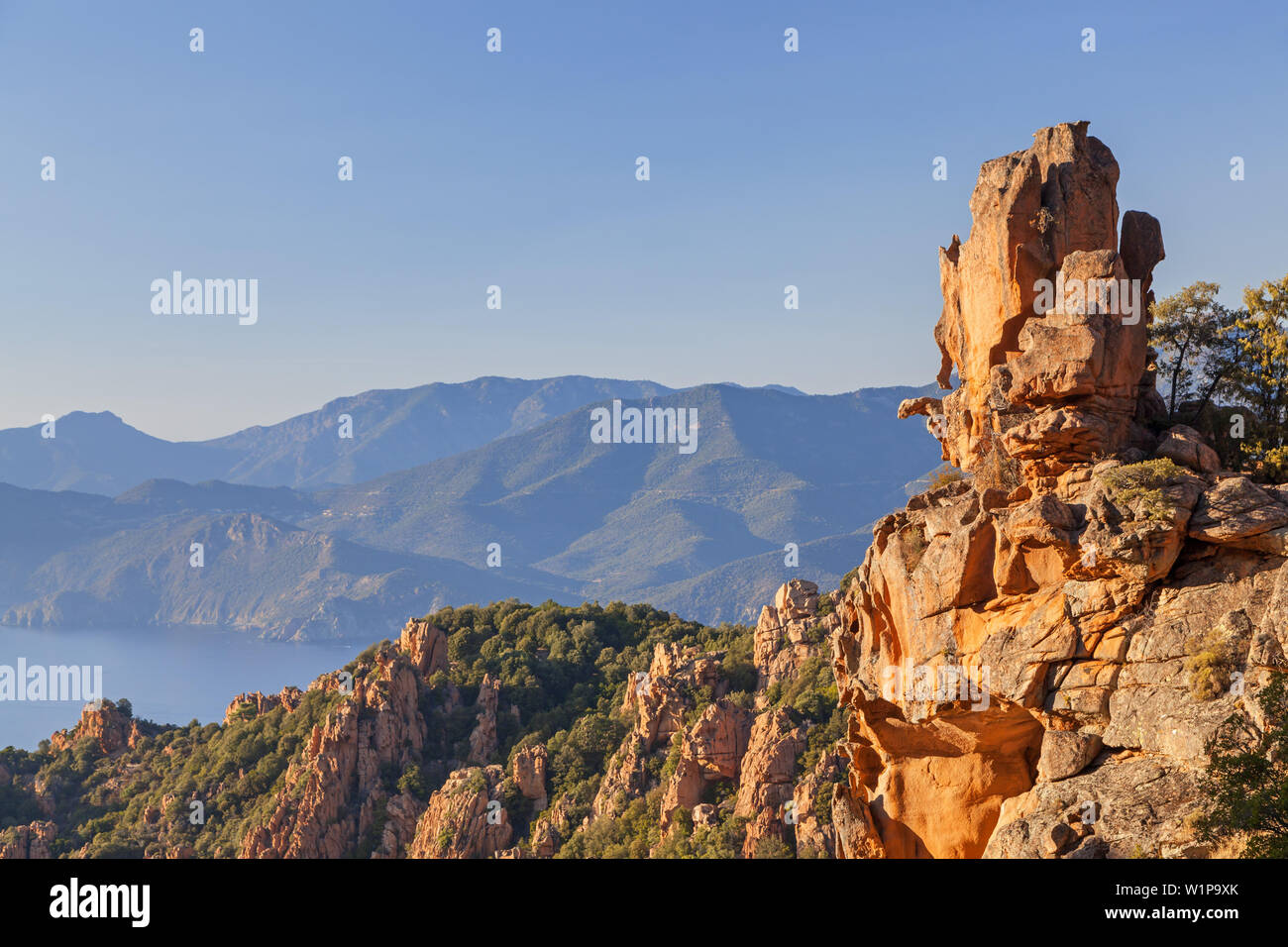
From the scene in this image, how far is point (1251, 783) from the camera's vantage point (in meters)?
15.3

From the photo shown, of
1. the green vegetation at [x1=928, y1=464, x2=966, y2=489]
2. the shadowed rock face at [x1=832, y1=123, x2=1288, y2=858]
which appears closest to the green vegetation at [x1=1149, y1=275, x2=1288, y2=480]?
the shadowed rock face at [x1=832, y1=123, x2=1288, y2=858]

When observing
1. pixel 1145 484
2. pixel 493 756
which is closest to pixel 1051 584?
pixel 1145 484

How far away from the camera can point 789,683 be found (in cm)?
5212

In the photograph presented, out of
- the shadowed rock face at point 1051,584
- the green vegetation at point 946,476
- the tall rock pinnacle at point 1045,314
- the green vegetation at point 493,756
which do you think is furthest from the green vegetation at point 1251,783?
the green vegetation at point 493,756

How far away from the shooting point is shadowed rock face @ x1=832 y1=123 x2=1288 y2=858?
17703mm

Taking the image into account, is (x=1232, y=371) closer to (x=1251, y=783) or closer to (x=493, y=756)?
(x=1251, y=783)

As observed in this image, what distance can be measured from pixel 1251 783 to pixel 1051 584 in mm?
5734

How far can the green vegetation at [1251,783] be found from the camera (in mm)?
14484

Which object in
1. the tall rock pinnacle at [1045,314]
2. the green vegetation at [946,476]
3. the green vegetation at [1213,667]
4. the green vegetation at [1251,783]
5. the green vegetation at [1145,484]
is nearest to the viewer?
→ the green vegetation at [1251,783]

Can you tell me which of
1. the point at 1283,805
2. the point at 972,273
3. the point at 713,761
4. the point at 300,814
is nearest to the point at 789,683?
the point at 713,761

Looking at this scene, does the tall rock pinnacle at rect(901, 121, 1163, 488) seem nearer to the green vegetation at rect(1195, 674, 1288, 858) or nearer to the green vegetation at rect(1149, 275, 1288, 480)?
the green vegetation at rect(1149, 275, 1288, 480)

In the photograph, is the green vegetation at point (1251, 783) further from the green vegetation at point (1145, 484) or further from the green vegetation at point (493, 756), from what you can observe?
the green vegetation at point (493, 756)

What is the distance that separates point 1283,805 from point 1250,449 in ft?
33.6

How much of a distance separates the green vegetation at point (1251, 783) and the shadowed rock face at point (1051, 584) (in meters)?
0.39
